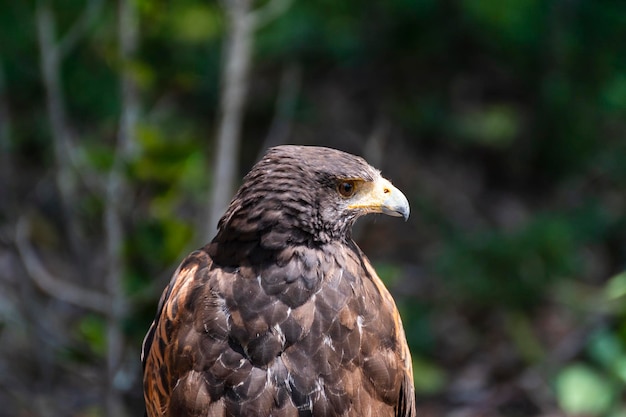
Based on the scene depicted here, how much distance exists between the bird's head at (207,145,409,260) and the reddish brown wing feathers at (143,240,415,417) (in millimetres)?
79

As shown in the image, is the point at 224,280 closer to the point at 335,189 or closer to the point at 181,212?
the point at 335,189

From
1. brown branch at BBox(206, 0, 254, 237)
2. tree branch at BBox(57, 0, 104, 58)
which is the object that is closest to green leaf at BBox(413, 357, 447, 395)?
brown branch at BBox(206, 0, 254, 237)

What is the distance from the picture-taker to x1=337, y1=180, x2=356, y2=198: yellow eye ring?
2.82 m

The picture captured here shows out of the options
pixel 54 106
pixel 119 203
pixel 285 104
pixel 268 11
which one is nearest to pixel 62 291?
pixel 119 203

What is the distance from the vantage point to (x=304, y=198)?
2.78 meters

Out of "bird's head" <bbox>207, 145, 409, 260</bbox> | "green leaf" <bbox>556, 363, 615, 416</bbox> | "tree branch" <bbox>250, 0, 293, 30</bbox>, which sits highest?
"tree branch" <bbox>250, 0, 293, 30</bbox>

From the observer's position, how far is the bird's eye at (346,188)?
282cm

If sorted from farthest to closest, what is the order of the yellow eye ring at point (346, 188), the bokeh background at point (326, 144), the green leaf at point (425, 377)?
the green leaf at point (425, 377), the bokeh background at point (326, 144), the yellow eye ring at point (346, 188)

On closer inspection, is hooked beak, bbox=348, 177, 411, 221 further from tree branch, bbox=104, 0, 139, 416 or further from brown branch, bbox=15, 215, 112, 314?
brown branch, bbox=15, 215, 112, 314

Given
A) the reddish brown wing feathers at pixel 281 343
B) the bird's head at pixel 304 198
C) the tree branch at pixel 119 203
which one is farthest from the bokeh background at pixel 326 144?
the bird's head at pixel 304 198

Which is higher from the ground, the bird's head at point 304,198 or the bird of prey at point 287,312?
the bird's head at point 304,198

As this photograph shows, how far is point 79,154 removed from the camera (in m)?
5.07

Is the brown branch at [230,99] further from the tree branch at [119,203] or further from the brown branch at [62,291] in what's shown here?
the brown branch at [62,291]

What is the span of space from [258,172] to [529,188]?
5.05m
